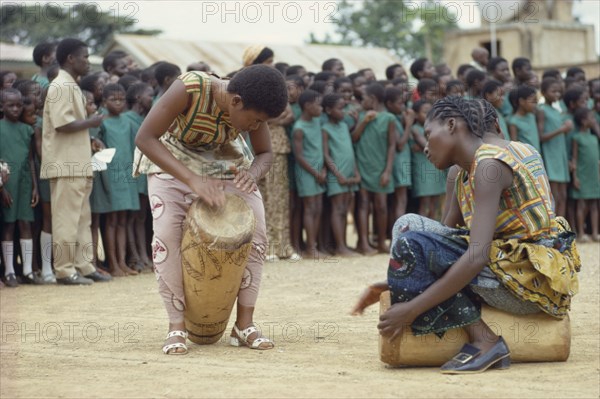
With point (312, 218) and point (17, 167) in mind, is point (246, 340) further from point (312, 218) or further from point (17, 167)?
point (312, 218)

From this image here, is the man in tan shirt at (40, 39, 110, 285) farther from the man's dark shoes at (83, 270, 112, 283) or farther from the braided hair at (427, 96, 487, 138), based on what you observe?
the braided hair at (427, 96, 487, 138)

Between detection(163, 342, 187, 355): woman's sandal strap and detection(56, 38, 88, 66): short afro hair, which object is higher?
detection(56, 38, 88, 66): short afro hair

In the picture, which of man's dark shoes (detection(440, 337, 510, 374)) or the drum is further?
the drum

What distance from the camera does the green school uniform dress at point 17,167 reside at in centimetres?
800

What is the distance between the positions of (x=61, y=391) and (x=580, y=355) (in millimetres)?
2439

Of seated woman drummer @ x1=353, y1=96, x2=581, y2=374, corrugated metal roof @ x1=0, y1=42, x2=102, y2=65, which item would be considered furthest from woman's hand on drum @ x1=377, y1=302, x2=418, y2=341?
corrugated metal roof @ x1=0, y1=42, x2=102, y2=65

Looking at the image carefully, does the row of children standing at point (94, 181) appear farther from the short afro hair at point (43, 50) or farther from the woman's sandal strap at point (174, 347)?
the woman's sandal strap at point (174, 347)

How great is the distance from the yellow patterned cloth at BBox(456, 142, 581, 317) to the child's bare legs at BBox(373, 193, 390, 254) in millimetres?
5794

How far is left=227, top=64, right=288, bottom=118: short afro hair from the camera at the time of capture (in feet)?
15.3

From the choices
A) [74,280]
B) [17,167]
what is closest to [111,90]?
[17,167]

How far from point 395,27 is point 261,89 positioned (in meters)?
29.6

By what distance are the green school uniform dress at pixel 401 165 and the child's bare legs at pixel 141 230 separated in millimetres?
2744

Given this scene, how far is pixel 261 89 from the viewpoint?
4.66m

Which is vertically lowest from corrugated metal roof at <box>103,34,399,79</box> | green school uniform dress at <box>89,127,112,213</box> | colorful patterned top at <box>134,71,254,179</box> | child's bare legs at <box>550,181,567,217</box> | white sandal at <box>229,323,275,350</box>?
child's bare legs at <box>550,181,567,217</box>
